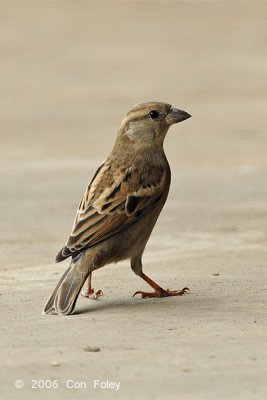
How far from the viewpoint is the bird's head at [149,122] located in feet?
27.7

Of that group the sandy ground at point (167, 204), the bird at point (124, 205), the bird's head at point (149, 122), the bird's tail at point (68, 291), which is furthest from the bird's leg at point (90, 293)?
the bird's head at point (149, 122)

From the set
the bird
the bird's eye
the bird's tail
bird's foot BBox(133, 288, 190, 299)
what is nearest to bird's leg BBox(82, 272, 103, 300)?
the bird

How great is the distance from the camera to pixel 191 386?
541 cm

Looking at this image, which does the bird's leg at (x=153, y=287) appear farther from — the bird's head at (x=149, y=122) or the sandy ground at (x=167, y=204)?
the bird's head at (x=149, y=122)

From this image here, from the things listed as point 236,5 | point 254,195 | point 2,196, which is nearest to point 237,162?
point 254,195

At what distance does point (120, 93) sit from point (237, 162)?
239 inches

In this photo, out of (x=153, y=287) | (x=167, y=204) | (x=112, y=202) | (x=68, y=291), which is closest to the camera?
(x=68, y=291)

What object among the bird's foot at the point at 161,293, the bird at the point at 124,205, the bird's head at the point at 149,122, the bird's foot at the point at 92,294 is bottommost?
the bird's foot at the point at 161,293

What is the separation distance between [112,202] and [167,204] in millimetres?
4496

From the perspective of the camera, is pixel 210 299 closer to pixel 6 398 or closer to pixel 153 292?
pixel 153 292

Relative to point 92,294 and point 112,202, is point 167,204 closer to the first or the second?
point 92,294

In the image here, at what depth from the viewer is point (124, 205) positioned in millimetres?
8016

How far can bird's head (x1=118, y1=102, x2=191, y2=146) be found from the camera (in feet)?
27.7

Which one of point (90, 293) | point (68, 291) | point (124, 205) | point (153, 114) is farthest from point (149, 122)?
point (68, 291)
